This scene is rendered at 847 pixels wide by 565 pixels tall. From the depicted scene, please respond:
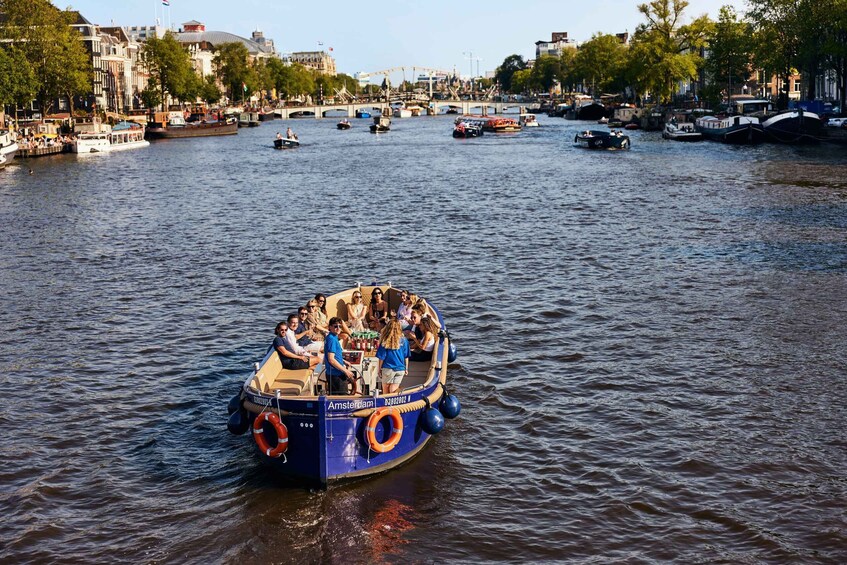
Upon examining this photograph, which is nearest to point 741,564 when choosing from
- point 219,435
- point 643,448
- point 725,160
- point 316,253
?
point 643,448

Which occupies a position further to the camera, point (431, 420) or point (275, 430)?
point (431, 420)

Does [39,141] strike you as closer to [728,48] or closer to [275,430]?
[728,48]

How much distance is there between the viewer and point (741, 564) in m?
18.4

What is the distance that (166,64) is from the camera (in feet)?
614

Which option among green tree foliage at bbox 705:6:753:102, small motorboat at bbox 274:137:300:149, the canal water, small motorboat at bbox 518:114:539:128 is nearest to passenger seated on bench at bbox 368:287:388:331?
the canal water

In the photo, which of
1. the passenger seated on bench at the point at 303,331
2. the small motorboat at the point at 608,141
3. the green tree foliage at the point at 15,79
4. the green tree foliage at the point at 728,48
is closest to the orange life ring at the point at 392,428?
the passenger seated on bench at the point at 303,331

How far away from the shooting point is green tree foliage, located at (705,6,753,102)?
14662 cm

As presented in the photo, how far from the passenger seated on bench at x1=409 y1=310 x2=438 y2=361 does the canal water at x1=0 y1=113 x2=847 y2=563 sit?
1.87m

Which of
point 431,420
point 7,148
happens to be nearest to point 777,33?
point 7,148

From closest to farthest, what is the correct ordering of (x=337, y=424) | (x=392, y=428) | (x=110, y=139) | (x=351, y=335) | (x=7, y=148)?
(x=337, y=424) → (x=392, y=428) → (x=351, y=335) → (x=7, y=148) → (x=110, y=139)

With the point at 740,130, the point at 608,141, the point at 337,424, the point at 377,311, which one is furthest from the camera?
the point at 608,141

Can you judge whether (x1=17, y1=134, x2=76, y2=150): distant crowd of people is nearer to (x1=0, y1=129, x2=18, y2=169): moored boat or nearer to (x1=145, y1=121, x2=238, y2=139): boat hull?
(x1=0, y1=129, x2=18, y2=169): moored boat

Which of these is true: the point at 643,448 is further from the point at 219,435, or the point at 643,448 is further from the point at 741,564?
the point at 219,435

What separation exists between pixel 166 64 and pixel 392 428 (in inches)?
7008
